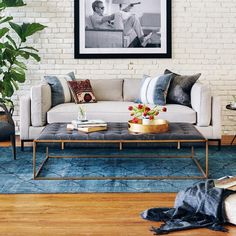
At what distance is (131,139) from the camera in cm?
471

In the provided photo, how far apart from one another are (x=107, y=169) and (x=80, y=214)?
4.41ft

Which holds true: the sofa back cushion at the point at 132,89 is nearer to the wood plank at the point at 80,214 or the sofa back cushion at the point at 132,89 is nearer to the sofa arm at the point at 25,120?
the sofa arm at the point at 25,120

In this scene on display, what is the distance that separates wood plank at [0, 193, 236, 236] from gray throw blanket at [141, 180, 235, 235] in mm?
61

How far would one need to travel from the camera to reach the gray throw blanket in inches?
137

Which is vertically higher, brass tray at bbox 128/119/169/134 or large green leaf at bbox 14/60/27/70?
large green leaf at bbox 14/60/27/70

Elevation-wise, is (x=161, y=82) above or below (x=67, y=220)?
above

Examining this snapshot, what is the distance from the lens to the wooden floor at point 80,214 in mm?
3421

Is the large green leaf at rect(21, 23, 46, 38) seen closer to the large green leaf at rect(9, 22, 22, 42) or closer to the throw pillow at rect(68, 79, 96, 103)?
the large green leaf at rect(9, 22, 22, 42)

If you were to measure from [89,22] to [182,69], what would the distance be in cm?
135

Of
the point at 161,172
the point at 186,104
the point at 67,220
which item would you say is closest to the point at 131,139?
the point at 161,172

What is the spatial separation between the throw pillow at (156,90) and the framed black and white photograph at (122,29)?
0.74 meters

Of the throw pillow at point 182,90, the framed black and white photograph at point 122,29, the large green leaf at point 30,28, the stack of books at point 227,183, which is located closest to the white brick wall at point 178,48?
the framed black and white photograph at point 122,29

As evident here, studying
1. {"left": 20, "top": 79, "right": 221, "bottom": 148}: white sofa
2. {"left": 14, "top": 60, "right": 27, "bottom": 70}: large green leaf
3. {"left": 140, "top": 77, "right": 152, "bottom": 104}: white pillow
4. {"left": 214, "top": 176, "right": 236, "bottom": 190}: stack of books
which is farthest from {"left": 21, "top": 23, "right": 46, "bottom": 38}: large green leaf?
{"left": 214, "top": 176, "right": 236, "bottom": 190}: stack of books

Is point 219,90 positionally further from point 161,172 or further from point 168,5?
point 161,172
